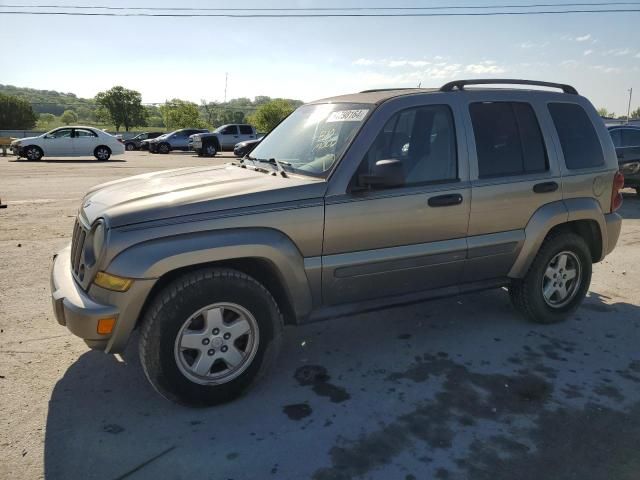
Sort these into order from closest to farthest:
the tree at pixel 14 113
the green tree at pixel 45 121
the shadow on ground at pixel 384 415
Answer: the shadow on ground at pixel 384 415 → the tree at pixel 14 113 → the green tree at pixel 45 121

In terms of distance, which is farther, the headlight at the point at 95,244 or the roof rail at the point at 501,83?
the roof rail at the point at 501,83

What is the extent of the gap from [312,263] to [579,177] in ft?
8.55

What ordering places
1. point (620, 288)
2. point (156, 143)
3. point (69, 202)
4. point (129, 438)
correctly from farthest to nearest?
point (156, 143), point (69, 202), point (620, 288), point (129, 438)

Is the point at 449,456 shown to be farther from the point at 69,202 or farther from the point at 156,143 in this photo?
the point at 156,143

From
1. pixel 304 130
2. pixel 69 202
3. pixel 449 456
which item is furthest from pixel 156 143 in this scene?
pixel 449 456

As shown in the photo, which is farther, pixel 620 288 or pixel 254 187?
pixel 620 288

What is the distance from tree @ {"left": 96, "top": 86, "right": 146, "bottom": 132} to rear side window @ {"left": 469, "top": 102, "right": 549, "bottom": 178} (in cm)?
9930

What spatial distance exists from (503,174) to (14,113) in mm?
80816

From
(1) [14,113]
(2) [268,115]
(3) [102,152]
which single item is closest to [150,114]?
(2) [268,115]

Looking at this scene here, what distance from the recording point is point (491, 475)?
2.50 metres

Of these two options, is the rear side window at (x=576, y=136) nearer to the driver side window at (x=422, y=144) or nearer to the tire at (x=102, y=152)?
the driver side window at (x=422, y=144)

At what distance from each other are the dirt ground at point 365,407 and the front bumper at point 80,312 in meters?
0.52

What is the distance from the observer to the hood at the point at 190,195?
2904 millimetres

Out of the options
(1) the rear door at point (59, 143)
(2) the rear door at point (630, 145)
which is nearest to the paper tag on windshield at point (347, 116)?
(2) the rear door at point (630, 145)
